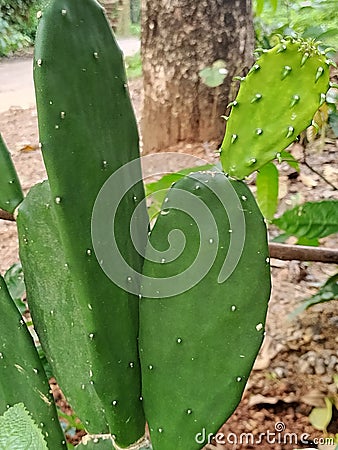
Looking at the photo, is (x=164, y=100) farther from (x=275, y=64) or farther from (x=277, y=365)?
(x=275, y=64)

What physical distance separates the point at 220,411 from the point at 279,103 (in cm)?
31

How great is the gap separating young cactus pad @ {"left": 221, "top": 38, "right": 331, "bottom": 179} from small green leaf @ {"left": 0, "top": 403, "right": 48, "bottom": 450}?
335mm

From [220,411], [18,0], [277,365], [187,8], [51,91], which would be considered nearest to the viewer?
[51,91]

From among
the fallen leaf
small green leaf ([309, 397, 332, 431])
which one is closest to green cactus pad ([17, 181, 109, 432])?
small green leaf ([309, 397, 332, 431])

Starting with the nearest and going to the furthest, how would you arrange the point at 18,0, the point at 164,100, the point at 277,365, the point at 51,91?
the point at 51,91
the point at 277,365
the point at 164,100
the point at 18,0

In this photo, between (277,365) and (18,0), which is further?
(18,0)

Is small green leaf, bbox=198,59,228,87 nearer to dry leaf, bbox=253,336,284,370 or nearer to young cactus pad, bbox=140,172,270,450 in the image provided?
dry leaf, bbox=253,336,284,370

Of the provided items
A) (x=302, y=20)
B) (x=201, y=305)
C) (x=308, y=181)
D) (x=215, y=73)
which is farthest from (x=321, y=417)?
(x=302, y=20)

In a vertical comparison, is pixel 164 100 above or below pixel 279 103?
below

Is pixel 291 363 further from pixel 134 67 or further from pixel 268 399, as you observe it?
pixel 134 67

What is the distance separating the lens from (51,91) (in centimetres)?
47

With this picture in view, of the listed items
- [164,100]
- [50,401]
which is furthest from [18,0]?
[50,401]

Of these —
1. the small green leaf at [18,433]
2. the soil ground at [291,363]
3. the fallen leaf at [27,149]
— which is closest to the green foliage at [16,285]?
the soil ground at [291,363]

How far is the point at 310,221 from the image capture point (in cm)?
103
